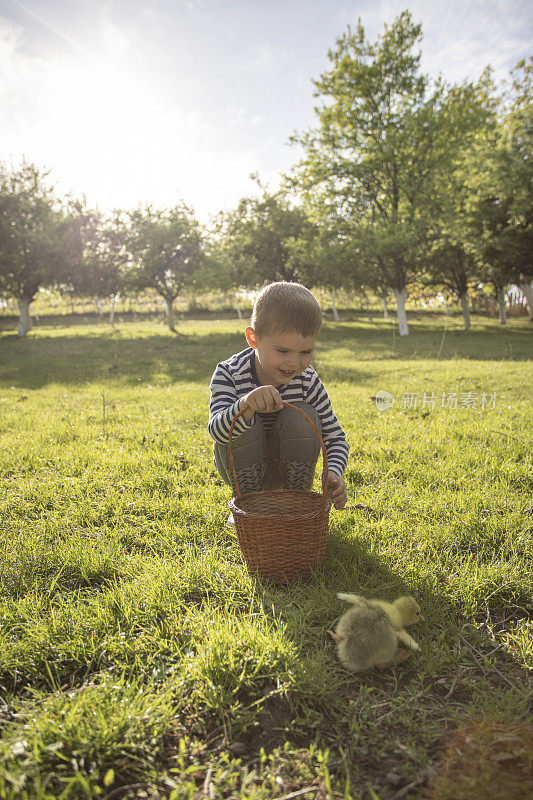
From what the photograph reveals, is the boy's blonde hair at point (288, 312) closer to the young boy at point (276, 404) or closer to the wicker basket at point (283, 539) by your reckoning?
the young boy at point (276, 404)

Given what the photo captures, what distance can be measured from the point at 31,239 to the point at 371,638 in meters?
29.6

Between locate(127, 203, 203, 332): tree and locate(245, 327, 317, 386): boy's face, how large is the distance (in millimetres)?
27312

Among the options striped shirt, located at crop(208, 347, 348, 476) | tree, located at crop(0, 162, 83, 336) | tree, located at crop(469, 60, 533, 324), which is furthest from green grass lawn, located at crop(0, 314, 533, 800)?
tree, located at crop(0, 162, 83, 336)

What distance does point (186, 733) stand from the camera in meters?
1.78

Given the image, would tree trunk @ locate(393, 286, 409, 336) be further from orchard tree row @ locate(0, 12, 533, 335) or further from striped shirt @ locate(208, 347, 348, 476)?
striped shirt @ locate(208, 347, 348, 476)

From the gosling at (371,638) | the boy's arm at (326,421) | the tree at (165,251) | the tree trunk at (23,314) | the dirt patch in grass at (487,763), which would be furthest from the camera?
the tree at (165,251)

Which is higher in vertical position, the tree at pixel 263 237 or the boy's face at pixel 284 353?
the tree at pixel 263 237

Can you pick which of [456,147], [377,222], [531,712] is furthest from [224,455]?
[456,147]

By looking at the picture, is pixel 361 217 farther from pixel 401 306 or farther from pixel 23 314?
pixel 23 314

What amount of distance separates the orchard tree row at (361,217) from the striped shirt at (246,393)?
17499 mm

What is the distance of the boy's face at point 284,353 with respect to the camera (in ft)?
8.99

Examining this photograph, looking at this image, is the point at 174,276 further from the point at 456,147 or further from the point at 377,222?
the point at 456,147

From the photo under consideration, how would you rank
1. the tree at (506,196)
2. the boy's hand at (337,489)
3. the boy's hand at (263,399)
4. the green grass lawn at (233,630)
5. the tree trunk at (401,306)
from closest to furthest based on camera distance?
the green grass lawn at (233,630) → the boy's hand at (263,399) → the boy's hand at (337,489) → the tree at (506,196) → the tree trunk at (401,306)

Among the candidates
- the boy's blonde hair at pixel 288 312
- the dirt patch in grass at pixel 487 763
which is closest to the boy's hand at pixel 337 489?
the boy's blonde hair at pixel 288 312
